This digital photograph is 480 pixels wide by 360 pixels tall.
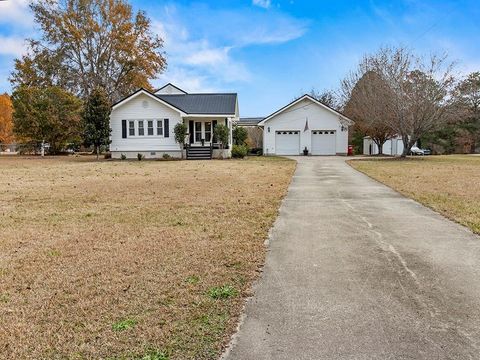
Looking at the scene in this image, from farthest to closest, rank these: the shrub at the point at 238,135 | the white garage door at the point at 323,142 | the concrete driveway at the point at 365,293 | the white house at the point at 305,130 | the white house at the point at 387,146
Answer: the white house at the point at 387,146 < the white garage door at the point at 323,142 < the white house at the point at 305,130 < the shrub at the point at 238,135 < the concrete driveway at the point at 365,293

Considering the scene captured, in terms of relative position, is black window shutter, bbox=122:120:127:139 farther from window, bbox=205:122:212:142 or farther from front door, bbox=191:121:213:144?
window, bbox=205:122:212:142

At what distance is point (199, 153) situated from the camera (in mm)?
29766

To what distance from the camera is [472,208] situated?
8.57 metres

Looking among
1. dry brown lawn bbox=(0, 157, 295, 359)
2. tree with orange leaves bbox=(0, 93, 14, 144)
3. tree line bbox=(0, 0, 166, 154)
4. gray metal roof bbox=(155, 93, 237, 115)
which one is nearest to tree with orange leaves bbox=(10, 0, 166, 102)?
tree line bbox=(0, 0, 166, 154)

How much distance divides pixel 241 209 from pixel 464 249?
14.5 ft

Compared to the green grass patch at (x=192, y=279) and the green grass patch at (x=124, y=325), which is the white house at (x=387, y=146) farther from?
A: the green grass patch at (x=124, y=325)

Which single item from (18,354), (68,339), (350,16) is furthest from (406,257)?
(350,16)

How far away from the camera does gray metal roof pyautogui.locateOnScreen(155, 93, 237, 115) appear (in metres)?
30.5

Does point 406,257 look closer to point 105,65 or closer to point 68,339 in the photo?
point 68,339

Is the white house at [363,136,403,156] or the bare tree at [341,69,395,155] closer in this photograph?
the bare tree at [341,69,395,155]

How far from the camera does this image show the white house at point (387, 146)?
42487 mm

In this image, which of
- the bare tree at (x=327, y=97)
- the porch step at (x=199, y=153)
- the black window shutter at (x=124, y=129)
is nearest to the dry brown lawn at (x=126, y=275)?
the porch step at (x=199, y=153)

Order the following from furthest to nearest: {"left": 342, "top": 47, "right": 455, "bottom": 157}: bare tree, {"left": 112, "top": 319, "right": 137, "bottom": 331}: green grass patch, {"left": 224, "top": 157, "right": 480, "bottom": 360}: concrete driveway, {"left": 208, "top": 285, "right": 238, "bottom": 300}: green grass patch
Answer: {"left": 342, "top": 47, "right": 455, "bottom": 157}: bare tree < {"left": 208, "top": 285, "right": 238, "bottom": 300}: green grass patch < {"left": 112, "top": 319, "right": 137, "bottom": 331}: green grass patch < {"left": 224, "top": 157, "right": 480, "bottom": 360}: concrete driveway

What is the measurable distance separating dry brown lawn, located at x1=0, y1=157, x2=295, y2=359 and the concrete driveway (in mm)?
344
